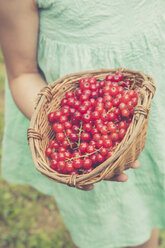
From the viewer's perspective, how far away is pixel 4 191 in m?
2.37

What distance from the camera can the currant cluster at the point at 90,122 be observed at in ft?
3.32

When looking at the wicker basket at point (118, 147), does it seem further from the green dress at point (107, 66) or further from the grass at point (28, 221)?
the grass at point (28, 221)

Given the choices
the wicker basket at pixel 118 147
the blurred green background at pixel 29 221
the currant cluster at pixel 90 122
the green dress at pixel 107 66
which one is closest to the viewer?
the wicker basket at pixel 118 147

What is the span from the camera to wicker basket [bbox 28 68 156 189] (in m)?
0.90

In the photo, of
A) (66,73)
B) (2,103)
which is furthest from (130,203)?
(2,103)

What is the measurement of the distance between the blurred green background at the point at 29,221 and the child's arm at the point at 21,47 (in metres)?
1.22

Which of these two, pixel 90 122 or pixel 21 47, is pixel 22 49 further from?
pixel 90 122

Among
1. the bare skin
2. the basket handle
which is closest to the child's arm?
the bare skin

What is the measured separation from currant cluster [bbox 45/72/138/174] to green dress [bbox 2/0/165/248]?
0.12m

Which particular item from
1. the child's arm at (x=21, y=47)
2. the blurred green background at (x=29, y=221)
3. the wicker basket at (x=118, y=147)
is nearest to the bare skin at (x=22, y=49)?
the child's arm at (x=21, y=47)

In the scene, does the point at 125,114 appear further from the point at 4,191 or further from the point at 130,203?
the point at 4,191

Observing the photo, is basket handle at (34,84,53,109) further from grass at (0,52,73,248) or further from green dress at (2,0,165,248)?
grass at (0,52,73,248)

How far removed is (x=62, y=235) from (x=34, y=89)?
51.6 inches

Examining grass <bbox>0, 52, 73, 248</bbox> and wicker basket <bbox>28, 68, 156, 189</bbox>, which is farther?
grass <bbox>0, 52, 73, 248</bbox>
